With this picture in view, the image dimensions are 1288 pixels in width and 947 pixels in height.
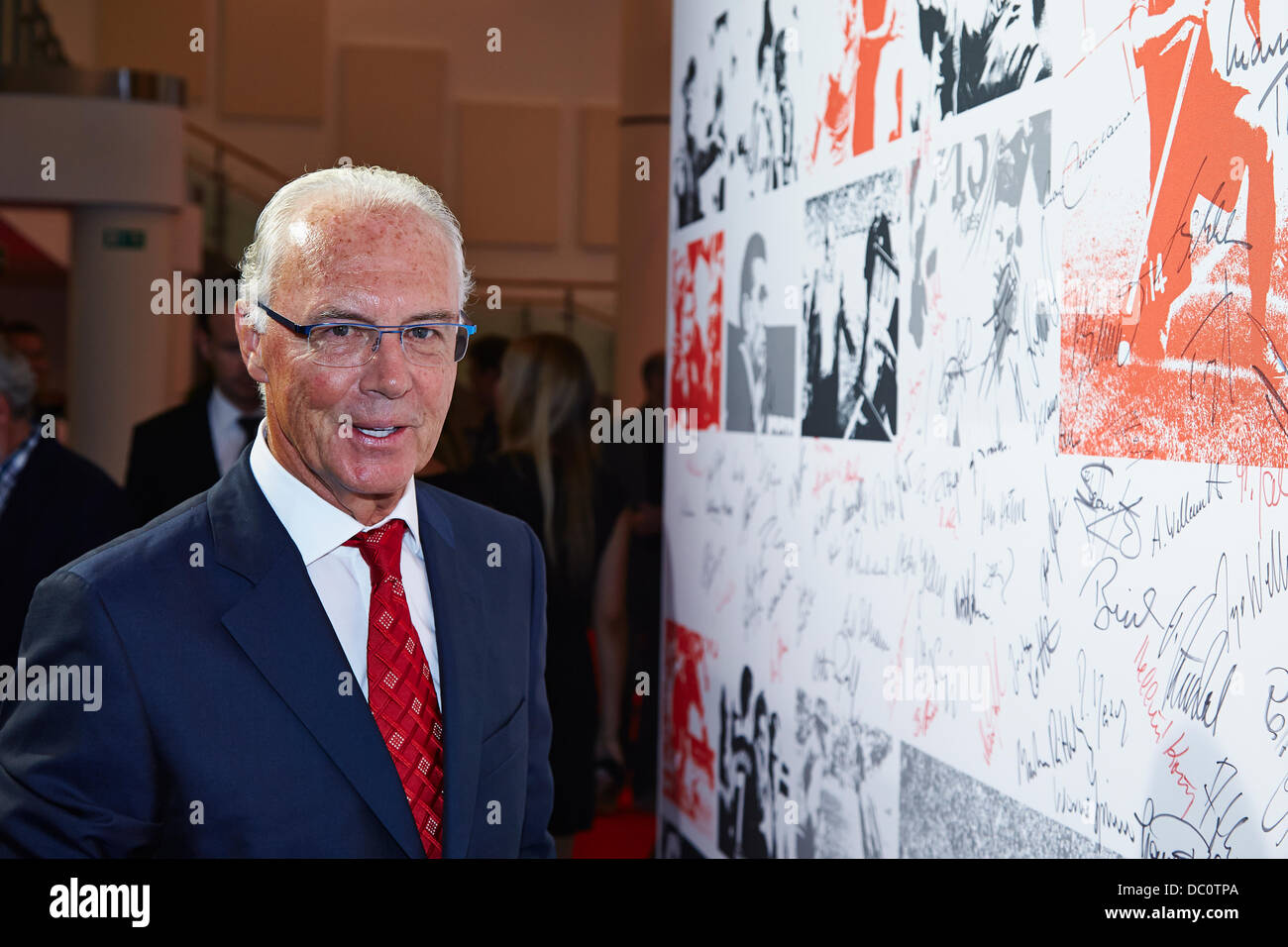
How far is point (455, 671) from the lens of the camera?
1.60m

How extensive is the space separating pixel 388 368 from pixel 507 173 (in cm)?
1381

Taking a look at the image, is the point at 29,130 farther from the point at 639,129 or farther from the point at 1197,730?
the point at 1197,730

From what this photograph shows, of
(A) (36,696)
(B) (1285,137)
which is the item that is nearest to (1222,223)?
(B) (1285,137)

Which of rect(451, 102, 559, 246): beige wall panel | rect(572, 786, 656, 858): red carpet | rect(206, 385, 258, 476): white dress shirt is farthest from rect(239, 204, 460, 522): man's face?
rect(451, 102, 559, 246): beige wall panel

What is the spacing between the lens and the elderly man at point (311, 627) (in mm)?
1389

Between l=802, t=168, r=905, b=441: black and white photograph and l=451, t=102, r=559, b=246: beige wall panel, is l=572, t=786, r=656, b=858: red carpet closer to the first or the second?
l=802, t=168, r=905, b=441: black and white photograph

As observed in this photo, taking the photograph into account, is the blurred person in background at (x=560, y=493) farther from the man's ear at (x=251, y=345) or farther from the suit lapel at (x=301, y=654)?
the suit lapel at (x=301, y=654)

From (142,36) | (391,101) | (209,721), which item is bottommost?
(209,721)

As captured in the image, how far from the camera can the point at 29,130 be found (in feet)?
28.1

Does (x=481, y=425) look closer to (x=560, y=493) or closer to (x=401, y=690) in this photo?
(x=560, y=493)

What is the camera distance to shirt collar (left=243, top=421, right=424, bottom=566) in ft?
5.11

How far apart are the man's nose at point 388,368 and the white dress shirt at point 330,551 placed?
15cm

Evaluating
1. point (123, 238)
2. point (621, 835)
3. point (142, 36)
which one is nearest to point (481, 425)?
point (621, 835)
